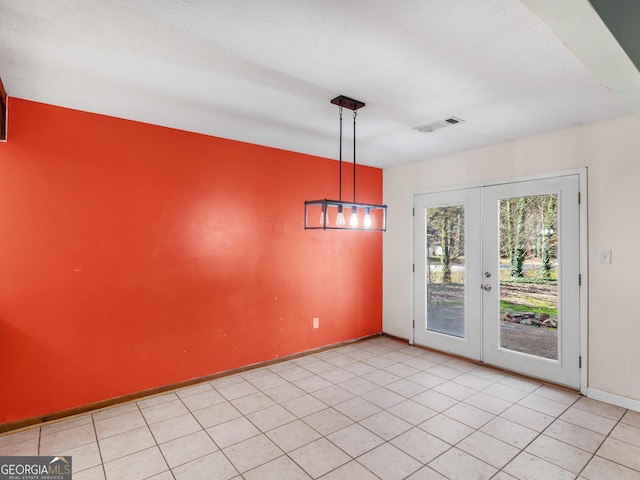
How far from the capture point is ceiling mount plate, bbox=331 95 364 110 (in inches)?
108

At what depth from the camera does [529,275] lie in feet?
12.5

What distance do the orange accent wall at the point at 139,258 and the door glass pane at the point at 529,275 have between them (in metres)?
2.25

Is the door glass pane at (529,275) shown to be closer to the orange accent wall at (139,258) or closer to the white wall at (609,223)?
the white wall at (609,223)

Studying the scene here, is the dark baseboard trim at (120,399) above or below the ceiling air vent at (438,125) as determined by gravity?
below

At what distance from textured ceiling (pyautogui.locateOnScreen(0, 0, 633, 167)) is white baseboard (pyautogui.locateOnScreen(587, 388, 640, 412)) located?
257cm

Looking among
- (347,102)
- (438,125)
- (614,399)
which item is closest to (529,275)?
(614,399)

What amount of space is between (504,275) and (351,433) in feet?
8.36

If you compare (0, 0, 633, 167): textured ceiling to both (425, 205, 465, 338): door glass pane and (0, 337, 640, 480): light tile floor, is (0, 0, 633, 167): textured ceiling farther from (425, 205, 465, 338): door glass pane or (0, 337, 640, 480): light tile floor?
(0, 337, 640, 480): light tile floor

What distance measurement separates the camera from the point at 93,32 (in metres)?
1.93

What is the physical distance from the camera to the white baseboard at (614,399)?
10.1 feet

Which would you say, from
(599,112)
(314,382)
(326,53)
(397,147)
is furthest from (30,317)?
(599,112)

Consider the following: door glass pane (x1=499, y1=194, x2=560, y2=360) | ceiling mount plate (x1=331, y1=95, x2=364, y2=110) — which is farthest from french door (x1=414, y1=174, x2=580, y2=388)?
ceiling mount plate (x1=331, y1=95, x2=364, y2=110)

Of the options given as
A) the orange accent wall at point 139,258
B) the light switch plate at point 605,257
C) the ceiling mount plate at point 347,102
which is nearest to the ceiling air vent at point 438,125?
the ceiling mount plate at point 347,102

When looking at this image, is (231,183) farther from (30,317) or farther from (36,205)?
(30,317)
